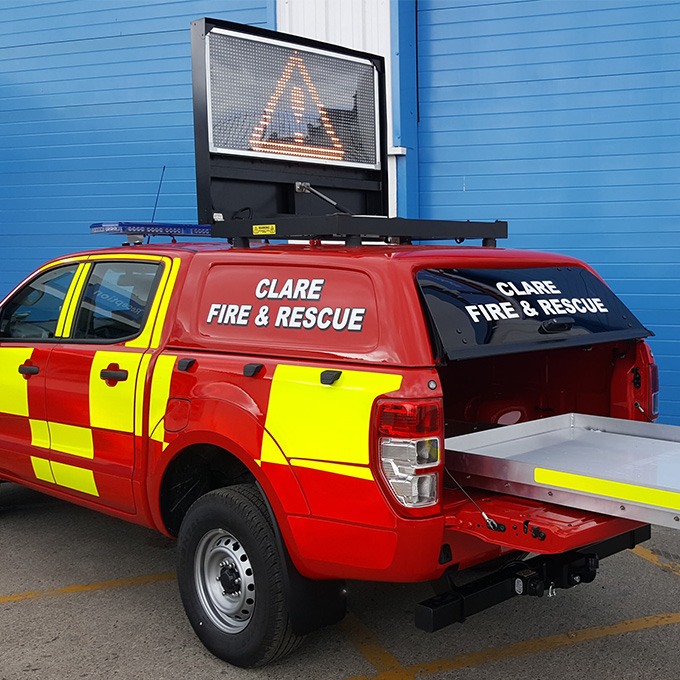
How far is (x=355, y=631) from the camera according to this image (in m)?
4.26

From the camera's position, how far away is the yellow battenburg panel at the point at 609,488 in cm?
295

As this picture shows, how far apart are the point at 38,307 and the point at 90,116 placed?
18.9ft

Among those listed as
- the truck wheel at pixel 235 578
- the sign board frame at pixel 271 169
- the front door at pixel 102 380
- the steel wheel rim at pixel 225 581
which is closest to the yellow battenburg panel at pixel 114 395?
the front door at pixel 102 380

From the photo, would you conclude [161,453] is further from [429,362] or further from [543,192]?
[543,192]

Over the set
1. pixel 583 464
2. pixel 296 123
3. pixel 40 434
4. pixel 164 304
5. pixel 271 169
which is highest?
pixel 296 123

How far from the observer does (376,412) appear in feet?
10.6

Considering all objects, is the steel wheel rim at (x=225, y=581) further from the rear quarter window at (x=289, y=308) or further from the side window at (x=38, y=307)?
the side window at (x=38, y=307)

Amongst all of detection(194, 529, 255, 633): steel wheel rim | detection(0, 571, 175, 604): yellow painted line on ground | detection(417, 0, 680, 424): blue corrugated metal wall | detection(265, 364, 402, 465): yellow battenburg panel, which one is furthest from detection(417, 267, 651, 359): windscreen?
detection(417, 0, 680, 424): blue corrugated metal wall

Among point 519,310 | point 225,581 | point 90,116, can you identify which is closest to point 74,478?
point 225,581

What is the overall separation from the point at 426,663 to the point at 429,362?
1489 millimetres

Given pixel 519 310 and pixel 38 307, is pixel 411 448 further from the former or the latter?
pixel 38 307

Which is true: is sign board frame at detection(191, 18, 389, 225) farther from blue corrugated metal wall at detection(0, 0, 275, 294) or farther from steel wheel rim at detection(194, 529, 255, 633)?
blue corrugated metal wall at detection(0, 0, 275, 294)

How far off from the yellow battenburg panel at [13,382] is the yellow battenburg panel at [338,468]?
2.25m

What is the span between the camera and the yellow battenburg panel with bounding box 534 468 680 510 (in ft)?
9.68
